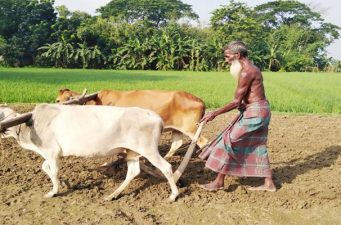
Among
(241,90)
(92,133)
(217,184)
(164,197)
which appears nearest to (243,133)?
(241,90)

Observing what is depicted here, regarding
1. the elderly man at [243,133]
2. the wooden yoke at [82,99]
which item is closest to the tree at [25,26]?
the wooden yoke at [82,99]

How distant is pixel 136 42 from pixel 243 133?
1260 inches

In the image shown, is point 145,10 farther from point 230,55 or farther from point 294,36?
point 230,55

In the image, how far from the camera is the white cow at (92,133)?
16.6ft

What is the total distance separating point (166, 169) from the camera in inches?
203

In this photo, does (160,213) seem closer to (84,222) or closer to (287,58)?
(84,222)

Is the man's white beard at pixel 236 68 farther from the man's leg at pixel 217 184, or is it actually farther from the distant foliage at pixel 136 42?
the distant foliage at pixel 136 42

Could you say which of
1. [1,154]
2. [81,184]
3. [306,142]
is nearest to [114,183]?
[81,184]

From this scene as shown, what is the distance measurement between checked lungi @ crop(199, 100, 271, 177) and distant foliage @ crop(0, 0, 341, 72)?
30.6 m

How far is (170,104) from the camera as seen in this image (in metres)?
6.99

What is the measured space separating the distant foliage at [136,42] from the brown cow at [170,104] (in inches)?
1137

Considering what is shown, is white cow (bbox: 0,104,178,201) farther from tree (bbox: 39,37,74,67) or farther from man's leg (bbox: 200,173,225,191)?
tree (bbox: 39,37,74,67)

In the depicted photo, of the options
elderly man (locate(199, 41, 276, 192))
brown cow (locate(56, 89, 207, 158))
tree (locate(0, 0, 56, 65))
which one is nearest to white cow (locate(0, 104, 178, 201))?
elderly man (locate(199, 41, 276, 192))

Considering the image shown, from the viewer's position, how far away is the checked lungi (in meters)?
5.34
